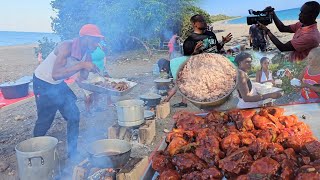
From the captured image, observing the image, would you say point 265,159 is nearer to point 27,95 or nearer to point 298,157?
point 298,157

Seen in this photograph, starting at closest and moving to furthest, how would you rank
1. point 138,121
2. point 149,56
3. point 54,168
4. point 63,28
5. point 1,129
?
point 54,168
point 138,121
point 1,129
point 63,28
point 149,56

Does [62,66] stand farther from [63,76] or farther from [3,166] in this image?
[3,166]

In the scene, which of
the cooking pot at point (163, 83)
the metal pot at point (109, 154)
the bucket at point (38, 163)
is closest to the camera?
the metal pot at point (109, 154)

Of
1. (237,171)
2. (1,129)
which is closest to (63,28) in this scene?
(1,129)

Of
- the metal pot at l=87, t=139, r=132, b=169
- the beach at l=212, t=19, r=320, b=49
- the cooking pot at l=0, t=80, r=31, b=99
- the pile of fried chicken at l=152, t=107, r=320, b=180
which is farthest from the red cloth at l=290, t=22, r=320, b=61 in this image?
the beach at l=212, t=19, r=320, b=49

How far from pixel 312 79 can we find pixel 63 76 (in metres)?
3.47

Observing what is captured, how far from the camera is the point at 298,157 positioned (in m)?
2.08

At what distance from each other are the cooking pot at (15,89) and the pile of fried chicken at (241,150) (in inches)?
289

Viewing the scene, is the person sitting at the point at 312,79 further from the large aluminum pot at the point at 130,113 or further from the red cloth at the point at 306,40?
the large aluminum pot at the point at 130,113

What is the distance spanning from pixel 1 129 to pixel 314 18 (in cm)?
680

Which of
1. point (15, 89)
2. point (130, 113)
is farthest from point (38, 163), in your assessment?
point (15, 89)

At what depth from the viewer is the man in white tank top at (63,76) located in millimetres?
4480

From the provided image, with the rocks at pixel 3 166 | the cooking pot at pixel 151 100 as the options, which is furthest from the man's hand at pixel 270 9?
the rocks at pixel 3 166

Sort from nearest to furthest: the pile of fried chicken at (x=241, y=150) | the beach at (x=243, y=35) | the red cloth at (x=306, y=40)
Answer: the pile of fried chicken at (x=241, y=150)
the red cloth at (x=306, y=40)
the beach at (x=243, y=35)
